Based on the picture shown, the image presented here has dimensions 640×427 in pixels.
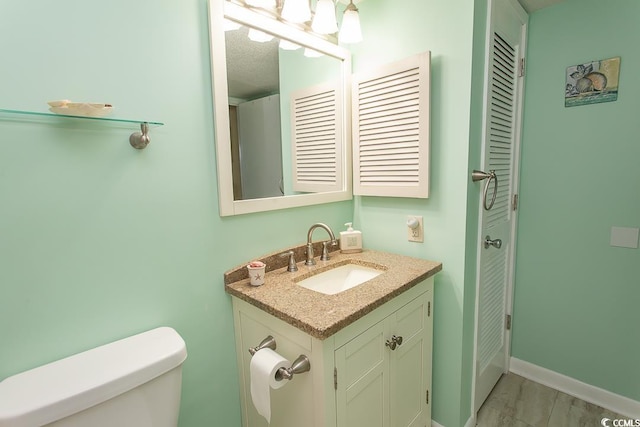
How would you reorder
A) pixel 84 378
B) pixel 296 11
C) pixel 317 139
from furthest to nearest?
pixel 317 139, pixel 296 11, pixel 84 378

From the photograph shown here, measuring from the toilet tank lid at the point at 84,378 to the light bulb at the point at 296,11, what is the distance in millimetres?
1294

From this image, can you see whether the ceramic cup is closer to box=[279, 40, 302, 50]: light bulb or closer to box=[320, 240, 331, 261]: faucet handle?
box=[320, 240, 331, 261]: faucet handle

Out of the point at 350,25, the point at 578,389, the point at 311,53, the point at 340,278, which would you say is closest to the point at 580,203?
the point at 578,389

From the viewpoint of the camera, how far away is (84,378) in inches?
30.4

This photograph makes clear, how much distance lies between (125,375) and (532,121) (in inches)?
86.9

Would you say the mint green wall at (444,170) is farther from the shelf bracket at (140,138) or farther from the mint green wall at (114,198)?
the shelf bracket at (140,138)

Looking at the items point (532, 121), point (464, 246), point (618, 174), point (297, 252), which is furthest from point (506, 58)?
point (297, 252)

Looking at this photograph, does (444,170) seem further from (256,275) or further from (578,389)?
(578,389)

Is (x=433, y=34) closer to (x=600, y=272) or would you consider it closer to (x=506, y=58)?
(x=506, y=58)

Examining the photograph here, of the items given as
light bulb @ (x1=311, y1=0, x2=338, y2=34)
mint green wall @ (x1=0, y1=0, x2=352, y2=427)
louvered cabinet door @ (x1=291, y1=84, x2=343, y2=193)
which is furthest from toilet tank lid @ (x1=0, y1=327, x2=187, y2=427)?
light bulb @ (x1=311, y1=0, x2=338, y2=34)

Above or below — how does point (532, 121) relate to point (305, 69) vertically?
below

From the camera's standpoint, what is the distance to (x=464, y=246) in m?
1.35

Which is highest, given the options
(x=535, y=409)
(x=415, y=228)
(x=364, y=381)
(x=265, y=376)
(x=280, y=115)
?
(x=280, y=115)

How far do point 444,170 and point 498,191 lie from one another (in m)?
0.48
